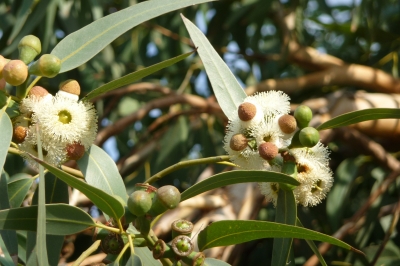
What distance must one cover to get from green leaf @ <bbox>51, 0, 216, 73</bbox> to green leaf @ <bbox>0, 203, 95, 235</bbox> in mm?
215

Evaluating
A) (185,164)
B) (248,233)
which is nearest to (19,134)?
(185,164)

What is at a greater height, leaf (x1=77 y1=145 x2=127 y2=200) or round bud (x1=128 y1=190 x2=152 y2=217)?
leaf (x1=77 y1=145 x2=127 y2=200)

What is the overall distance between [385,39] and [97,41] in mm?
1569

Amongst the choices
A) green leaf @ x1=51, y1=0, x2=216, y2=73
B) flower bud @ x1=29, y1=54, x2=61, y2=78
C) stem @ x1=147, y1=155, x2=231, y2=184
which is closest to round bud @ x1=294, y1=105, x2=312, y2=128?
stem @ x1=147, y1=155, x2=231, y2=184

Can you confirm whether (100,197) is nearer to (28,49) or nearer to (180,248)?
(180,248)

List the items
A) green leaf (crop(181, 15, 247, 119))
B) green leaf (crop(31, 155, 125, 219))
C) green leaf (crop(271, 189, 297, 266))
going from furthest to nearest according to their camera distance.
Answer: green leaf (crop(181, 15, 247, 119)) → green leaf (crop(271, 189, 297, 266)) → green leaf (crop(31, 155, 125, 219))

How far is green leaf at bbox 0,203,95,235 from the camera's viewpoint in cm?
73

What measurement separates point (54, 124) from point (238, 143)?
9.6 inches

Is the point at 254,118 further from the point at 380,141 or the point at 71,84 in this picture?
the point at 380,141

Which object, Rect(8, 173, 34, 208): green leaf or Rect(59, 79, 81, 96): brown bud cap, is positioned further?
Rect(8, 173, 34, 208): green leaf

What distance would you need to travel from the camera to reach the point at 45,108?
0.80 meters

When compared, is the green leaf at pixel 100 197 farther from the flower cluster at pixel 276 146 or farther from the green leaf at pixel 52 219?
the flower cluster at pixel 276 146

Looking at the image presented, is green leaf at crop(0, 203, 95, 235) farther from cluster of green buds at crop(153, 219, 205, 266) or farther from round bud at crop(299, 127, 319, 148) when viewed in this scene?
round bud at crop(299, 127, 319, 148)

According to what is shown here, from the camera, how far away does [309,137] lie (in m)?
0.79
